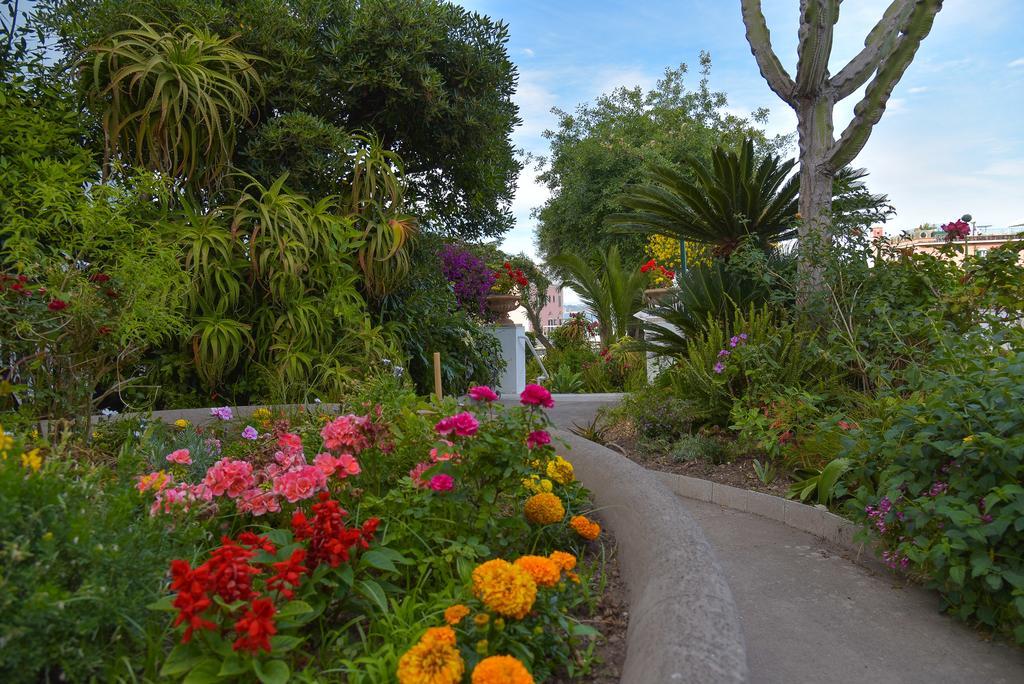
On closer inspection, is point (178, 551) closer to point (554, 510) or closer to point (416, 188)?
point (554, 510)

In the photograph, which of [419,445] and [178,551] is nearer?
[178,551]

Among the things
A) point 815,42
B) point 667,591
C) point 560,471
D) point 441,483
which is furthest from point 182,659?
point 815,42

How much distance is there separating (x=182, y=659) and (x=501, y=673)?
0.58 metres

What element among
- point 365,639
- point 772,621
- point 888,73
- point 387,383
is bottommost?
point 772,621

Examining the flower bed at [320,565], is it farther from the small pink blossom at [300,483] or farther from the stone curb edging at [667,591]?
the stone curb edging at [667,591]

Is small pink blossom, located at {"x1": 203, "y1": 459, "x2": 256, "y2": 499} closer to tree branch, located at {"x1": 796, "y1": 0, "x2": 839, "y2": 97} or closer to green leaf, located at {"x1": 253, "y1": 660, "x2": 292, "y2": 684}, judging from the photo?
green leaf, located at {"x1": 253, "y1": 660, "x2": 292, "y2": 684}

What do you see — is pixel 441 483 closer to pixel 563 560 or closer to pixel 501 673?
pixel 563 560

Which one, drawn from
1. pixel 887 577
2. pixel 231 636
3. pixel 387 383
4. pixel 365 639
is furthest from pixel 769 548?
pixel 231 636

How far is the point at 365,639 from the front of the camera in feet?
4.84

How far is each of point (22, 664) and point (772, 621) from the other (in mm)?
2233

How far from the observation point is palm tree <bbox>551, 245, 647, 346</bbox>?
553 inches

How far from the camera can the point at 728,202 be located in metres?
6.39

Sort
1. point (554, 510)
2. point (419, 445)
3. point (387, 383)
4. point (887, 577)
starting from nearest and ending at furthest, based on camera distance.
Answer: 1. point (554, 510)
2. point (419, 445)
3. point (887, 577)
4. point (387, 383)

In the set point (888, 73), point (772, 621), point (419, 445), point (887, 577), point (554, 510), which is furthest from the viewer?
point (888, 73)
